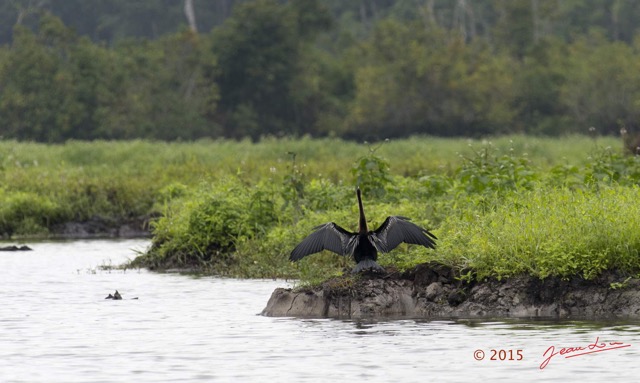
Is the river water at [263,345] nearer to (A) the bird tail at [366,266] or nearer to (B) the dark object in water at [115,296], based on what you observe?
(B) the dark object in water at [115,296]

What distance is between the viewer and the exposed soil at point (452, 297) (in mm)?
13125

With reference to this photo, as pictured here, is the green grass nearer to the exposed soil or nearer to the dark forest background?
the exposed soil

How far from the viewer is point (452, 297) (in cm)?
1358

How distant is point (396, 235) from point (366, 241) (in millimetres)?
333

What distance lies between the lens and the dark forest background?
58.7 m

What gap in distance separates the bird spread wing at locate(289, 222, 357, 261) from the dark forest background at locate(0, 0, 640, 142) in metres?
44.7

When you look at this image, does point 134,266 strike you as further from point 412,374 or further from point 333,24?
point 333,24

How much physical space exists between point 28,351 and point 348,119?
5280 cm

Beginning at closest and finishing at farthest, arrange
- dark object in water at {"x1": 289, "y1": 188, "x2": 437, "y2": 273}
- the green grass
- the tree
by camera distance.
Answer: the green grass → dark object in water at {"x1": 289, "y1": 188, "x2": 437, "y2": 273} → the tree

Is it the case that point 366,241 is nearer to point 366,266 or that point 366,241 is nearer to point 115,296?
point 366,266

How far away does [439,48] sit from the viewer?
2566 inches

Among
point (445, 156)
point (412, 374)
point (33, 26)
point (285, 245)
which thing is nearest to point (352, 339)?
point (412, 374)
